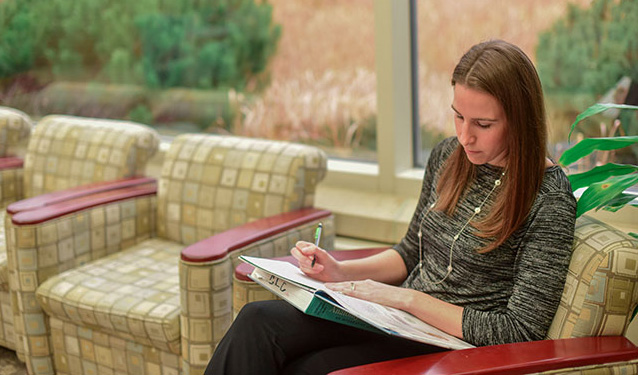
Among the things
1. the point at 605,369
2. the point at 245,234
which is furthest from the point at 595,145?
the point at 245,234

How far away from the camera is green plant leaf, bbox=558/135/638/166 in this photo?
1571 millimetres

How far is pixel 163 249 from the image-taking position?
289 centimetres

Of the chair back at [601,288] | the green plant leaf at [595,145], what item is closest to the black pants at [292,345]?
the chair back at [601,288]

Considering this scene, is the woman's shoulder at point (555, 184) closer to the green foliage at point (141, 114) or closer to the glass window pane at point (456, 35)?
the glass window pane at point (456, 35)

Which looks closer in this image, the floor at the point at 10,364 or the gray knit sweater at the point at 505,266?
the gray knit sweater at the point at 505,266

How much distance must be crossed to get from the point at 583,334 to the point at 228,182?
152 centimetres

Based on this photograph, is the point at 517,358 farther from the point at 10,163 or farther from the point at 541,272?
the point at 10,163

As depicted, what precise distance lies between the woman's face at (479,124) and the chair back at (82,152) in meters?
1.82

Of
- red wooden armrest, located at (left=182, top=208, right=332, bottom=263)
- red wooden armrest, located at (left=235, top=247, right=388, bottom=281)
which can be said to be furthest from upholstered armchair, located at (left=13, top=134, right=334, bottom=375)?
red wooden armrest, located at (left=235, top=247, right=388, bottom=281)

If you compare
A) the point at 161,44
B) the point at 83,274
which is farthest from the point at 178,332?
the point at 161,44

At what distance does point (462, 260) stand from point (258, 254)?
2.61 ft

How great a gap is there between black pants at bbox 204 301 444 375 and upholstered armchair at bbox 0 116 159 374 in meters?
1.13

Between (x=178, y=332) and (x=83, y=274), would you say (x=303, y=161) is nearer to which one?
(x=178, y=332)

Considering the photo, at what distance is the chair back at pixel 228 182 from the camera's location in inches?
102
